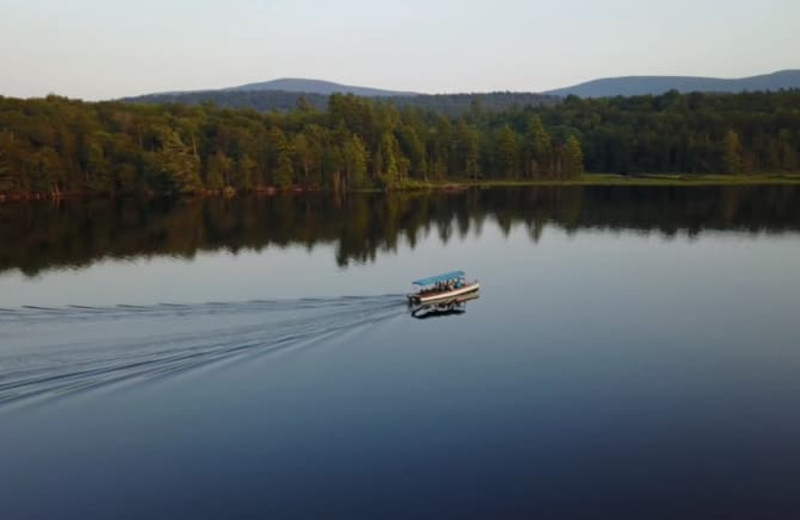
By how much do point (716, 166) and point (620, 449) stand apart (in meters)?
124

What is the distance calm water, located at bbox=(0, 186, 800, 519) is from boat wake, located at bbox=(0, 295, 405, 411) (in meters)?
0.16

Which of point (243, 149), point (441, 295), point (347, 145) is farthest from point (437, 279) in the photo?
point (243, 149)

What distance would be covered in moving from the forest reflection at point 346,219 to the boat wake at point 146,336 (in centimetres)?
1355

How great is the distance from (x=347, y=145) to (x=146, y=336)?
3518 inches

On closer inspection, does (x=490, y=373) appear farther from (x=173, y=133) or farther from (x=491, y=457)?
(x=173, y=133)

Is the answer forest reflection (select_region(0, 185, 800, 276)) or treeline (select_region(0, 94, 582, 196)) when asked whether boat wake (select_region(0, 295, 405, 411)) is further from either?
treeline (select_region(0, 94, 582, 196))

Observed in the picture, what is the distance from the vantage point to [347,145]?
11956 centimetres

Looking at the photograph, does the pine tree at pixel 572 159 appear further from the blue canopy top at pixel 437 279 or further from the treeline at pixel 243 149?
the blue canopy top at pixel 437 279

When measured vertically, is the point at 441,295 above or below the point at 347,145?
below

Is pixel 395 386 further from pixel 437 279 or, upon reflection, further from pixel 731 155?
pixel 731 155

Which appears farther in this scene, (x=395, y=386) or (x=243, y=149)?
(x=243, y=149)

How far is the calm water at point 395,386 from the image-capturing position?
813 inches

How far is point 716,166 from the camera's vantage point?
434 ft

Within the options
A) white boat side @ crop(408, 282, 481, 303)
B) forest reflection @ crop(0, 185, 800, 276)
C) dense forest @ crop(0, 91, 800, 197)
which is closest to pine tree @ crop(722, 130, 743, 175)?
dense forest @ crop(0, 91, 800, 197)
